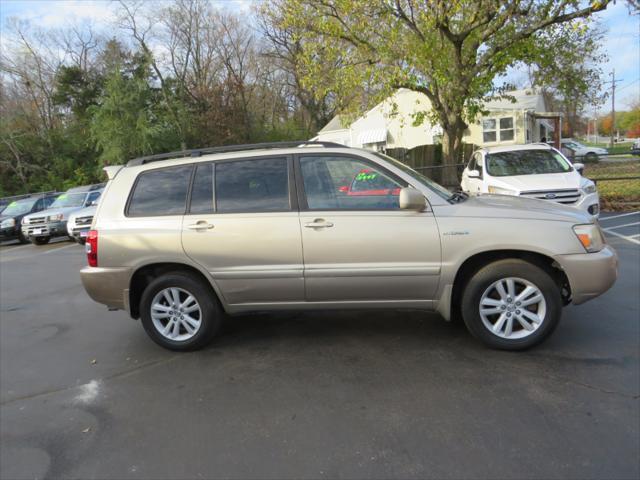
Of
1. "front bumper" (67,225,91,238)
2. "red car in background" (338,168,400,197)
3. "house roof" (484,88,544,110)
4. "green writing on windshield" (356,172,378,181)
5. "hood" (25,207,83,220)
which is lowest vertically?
"front bumper" (67,225,91,238)

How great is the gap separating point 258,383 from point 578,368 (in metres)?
2.49

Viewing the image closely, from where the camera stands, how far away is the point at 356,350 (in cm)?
438

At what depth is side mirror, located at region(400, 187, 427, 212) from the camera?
3.94m

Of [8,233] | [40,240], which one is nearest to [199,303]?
[40,240]

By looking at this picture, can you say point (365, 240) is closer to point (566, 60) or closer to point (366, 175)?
point (366, 175)

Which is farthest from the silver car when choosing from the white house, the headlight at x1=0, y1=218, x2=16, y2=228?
the white house

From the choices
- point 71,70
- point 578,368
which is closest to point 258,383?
point 578,368

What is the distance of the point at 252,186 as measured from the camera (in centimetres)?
442

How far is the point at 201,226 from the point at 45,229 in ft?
41.4

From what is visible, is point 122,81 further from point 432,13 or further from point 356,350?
point 356,350

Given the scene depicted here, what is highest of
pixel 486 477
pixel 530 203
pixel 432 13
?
pixel 432 13

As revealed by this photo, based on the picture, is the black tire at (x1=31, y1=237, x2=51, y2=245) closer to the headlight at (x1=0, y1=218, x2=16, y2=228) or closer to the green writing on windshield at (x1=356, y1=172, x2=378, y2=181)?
the headlight at (x1=0, y1=218, x2=16, y2=228)

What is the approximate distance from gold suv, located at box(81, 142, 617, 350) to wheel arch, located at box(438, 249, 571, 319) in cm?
1

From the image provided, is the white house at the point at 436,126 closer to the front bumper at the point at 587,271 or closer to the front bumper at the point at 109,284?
the front bumper at the point at 109,284
